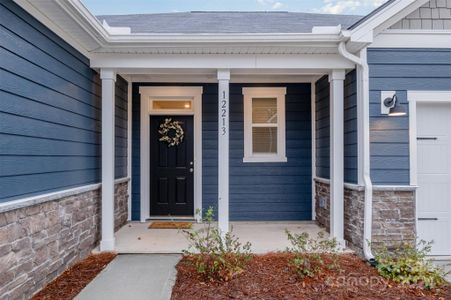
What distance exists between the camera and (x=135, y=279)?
328 cm

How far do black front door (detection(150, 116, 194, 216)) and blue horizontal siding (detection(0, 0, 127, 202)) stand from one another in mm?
1540

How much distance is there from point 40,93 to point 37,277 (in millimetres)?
1725

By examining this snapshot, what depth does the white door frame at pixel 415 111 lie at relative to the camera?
3980 mm

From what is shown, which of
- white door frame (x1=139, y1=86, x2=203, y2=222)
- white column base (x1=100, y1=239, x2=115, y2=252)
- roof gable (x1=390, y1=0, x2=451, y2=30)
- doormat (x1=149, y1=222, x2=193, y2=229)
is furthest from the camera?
white door frame (x1=139, y1=86, x2=203, y2=222)

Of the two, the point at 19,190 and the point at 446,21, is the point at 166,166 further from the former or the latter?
the point at 446,21

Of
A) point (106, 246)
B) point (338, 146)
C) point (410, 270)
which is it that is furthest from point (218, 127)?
point (410, 270)

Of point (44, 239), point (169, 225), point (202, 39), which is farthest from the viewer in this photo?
point (169, 225)

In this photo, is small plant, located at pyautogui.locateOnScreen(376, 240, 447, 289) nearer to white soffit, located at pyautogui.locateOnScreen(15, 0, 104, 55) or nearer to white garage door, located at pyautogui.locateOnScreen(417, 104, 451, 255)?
white garage door, located at pyautogui.locateOnScreen(417, 104, 451, 255)

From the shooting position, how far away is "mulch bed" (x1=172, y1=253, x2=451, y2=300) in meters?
2.98

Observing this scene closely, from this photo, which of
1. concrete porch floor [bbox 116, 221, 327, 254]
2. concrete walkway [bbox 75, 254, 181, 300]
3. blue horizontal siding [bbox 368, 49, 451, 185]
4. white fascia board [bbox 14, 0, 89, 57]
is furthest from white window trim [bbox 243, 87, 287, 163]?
white fascia board [bbox 14, 0, 89, 57]

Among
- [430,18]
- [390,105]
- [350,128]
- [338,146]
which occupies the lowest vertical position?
[338,146]

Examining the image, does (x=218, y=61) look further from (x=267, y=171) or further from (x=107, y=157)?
(x=267, y=171)

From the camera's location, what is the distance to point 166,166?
5.88 m

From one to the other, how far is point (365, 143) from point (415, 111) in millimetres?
759
